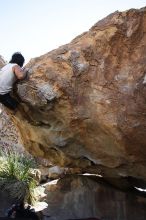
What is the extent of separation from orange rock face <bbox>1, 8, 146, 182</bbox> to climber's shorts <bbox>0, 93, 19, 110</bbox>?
25 centimetres

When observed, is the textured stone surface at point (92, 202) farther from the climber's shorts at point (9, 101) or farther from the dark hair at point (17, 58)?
the dark hair at point (17, 58)

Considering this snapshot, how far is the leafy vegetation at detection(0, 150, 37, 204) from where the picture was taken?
11461 mm

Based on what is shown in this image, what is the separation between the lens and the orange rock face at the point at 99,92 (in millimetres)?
7270

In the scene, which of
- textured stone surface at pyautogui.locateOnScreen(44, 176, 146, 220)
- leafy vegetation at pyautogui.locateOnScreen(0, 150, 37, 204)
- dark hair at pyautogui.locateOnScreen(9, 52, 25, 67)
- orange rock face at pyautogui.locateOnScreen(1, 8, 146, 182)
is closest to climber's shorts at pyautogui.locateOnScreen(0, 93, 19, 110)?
orange rock face at pyautogui.locateOnScreen(1, 8, 146, 182)

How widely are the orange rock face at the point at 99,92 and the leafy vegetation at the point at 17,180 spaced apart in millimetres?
3812

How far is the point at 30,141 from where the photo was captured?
9359 mm

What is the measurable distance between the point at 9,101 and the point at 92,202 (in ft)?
11.0

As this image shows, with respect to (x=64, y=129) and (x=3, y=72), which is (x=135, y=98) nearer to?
(x=64, y=129)

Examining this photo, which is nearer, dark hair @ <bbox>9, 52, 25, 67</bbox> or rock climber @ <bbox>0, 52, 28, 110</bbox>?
rock climber @ <bbox>0, 52, 28, 110</bbox>

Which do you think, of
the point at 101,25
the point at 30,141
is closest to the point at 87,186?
the point at 30,141

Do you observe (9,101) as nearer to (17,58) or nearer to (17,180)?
(17,58)

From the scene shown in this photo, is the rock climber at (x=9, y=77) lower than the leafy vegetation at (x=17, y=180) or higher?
higher

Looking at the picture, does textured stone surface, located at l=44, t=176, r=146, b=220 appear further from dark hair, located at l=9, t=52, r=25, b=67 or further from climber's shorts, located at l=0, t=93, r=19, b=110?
dark hair, located at l=9, t=52, r=25, b=67

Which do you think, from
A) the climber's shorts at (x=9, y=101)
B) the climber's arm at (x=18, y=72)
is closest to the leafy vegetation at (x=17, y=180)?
the climber's shorts at (x=9, y=101)
